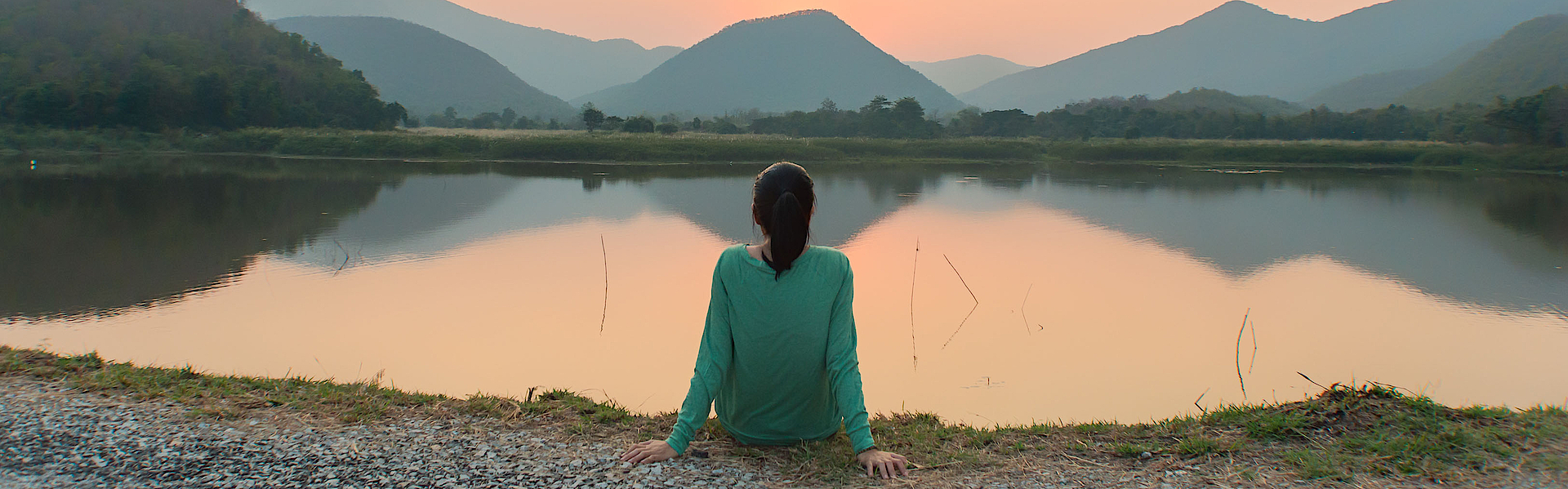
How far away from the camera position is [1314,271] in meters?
10.2

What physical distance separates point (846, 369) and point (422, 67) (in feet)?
483

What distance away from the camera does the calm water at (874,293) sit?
218 inches

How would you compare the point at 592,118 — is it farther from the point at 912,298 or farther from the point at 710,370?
the point at 710,370

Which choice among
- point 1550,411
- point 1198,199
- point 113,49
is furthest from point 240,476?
point 113,49

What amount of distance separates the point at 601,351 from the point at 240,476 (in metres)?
3.21

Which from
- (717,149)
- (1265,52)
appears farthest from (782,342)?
(1265,52)

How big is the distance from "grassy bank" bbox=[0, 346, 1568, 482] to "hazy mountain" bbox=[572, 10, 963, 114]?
140602 mm

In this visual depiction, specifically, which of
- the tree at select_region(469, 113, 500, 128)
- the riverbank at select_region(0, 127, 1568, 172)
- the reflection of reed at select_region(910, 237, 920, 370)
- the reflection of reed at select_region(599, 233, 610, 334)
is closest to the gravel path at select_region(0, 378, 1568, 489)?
the reflection of reed at select_region(910, 237, 920, 370)

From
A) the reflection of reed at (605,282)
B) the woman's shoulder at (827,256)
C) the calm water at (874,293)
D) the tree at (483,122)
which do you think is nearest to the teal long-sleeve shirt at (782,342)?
the woman's shoulder at (827,256)

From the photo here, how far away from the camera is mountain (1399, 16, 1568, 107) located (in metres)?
71.8

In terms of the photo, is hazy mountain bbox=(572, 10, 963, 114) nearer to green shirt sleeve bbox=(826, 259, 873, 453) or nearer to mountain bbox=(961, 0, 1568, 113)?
mountain bbox=(961, 0, 1568, 113)

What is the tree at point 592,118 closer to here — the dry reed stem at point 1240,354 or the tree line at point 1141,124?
the tree line at point 1141,124

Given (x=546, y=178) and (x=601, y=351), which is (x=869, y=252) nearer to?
(x=601, y=351)

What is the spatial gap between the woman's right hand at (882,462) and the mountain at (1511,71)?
77546 mm
